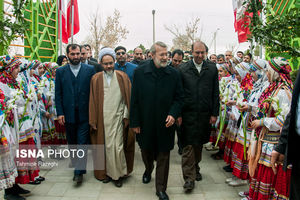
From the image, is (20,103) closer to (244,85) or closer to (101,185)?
(101,185)

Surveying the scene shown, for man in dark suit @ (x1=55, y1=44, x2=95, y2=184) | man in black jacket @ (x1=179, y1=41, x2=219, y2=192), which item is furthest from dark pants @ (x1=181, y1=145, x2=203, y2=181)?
man in dark suit @ (x1=55, y1=44, x2=95, y2=184)

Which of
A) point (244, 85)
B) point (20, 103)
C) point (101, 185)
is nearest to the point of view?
point (20, 103)

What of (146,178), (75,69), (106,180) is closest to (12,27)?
(75,69)

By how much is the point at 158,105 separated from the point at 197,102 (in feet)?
2.20

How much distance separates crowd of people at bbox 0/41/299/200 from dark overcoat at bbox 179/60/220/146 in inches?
0.6

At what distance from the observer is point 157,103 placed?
3666 mm

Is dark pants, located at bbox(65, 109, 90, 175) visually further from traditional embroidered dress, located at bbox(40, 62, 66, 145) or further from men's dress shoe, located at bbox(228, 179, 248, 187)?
men's dress shoe, located at bbox(228, 179, 248, 187)

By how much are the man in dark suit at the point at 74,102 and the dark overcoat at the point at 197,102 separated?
1600 millimetres

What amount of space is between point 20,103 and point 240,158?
3355mm

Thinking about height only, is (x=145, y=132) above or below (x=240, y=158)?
above

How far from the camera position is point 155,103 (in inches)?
145

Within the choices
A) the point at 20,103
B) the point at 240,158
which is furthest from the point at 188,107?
the point at 20,103

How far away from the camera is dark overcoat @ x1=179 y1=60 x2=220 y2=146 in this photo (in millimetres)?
3988

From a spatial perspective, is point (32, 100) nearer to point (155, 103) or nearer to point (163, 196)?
point (155, 103)
